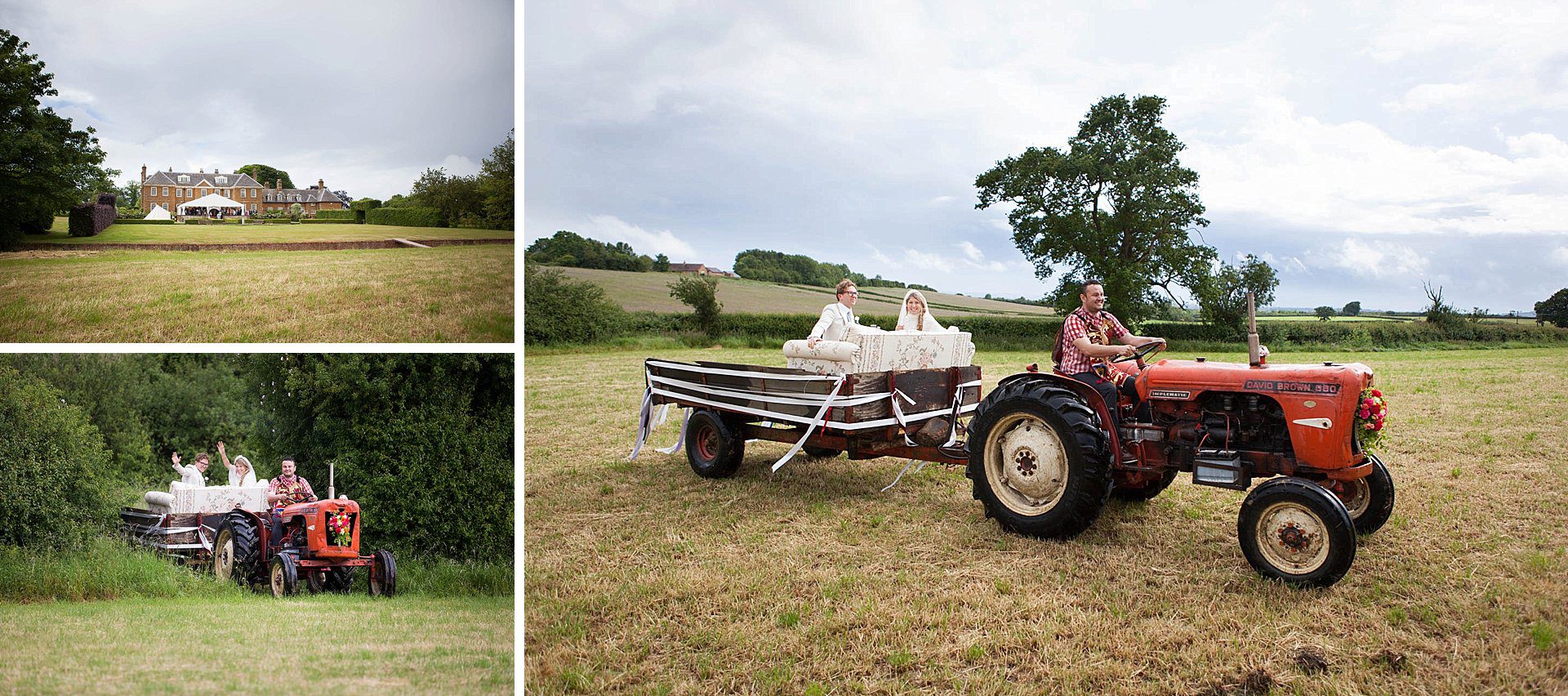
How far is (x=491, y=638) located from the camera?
2.26 m

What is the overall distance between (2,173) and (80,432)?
1332 millimetres

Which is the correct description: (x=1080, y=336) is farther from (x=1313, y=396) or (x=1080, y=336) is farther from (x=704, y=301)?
(x=704, y=301)

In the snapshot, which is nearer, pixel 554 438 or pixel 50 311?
pixel 50 311

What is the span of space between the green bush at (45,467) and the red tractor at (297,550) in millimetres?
1216

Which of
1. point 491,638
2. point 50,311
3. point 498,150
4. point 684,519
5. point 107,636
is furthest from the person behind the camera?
point 684,519

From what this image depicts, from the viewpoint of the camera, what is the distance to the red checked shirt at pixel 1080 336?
18.8 ft

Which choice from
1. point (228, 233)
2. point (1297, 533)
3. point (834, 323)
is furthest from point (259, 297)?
point (1297, 533)

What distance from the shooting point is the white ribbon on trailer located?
643 cm

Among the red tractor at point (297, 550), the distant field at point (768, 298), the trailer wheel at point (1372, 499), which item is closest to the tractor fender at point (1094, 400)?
the trailer wheel at point (1372, 499)

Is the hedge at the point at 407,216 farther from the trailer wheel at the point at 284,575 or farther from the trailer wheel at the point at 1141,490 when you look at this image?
the trailer wheel at the point at 1141,490

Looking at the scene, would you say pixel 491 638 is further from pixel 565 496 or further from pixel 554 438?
pixel 554 438

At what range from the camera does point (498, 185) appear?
3857mm

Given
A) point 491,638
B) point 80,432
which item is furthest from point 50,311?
point 491,638

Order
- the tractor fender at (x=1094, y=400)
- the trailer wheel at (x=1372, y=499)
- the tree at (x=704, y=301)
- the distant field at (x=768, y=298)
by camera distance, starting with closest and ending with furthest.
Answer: the trailer wheel at (x=1372, y=499)
the tractor fender at (x=1094, y=400)
the tree at (x=704, y=301)
the distant field at (x=768, y=298)
